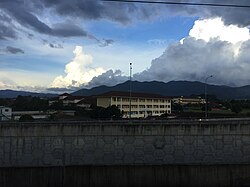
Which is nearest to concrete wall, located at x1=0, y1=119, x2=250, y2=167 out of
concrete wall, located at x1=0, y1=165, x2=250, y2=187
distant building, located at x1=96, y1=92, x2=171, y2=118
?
concrete wall, located at x1=0, y1=165, x2=250, y2=187

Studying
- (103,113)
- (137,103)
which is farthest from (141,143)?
(137,103)

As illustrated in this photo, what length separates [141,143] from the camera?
29.4 m

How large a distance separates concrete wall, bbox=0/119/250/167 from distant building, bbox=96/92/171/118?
6343 cm

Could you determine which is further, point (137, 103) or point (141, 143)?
point (137, 103)

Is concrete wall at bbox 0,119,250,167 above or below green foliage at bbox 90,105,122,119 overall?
below

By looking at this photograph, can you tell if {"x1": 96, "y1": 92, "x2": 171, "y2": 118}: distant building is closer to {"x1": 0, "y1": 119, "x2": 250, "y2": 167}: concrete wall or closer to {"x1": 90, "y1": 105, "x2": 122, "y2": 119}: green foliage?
{"x1": 90, "y1": 105, "x2": 122, "y2": 119}: green foliage

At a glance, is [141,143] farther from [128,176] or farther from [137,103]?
[137,103]

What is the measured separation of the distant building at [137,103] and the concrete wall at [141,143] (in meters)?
63.4

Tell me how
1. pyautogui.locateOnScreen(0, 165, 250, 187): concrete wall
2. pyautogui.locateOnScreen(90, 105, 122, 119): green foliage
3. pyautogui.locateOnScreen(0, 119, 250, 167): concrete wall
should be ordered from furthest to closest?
1. pyautogui.locateOnScreen(90, 105, 122, 119): green foliage
2. pyautogui.locateOnScreen(0, 119, 250, 167): concrete wall
3. pyautogui.locateOnScreen(0, 165, 250, 187): concrete wall

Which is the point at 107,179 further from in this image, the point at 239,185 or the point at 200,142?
the point at 200,142

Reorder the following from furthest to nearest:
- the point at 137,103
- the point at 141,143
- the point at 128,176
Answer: the point at 137,103, the point at 141,143, the point at 128,176

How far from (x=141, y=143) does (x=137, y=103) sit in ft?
244

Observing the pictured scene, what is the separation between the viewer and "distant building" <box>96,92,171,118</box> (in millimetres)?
98375

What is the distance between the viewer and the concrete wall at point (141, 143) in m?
29.1
